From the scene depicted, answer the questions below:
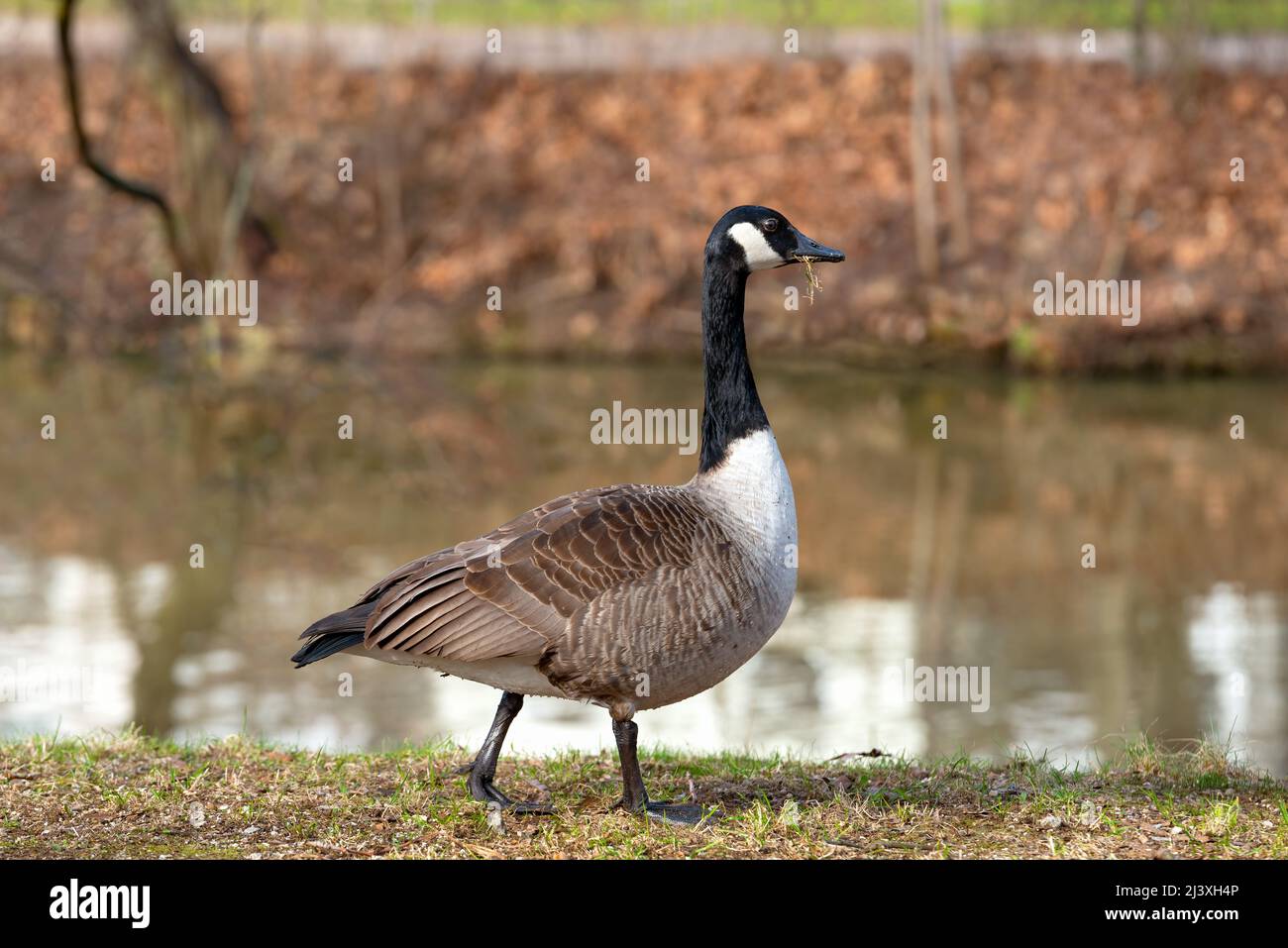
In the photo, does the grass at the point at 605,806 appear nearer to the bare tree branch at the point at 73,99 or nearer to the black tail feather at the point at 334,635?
the black tail feather at the point at 334,635

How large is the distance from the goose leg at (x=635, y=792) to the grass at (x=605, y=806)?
73mm

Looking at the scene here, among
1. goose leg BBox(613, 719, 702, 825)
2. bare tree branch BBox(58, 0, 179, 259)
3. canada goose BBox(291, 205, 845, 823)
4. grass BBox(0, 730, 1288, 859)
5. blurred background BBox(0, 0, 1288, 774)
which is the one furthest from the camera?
blurred background BBox(0, 0, 1288, 774)

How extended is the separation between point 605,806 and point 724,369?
193cm

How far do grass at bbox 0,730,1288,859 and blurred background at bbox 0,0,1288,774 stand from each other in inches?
74.9

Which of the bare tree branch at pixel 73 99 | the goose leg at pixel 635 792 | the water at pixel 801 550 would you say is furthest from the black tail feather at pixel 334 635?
the bare tree branch at pixel 73 99

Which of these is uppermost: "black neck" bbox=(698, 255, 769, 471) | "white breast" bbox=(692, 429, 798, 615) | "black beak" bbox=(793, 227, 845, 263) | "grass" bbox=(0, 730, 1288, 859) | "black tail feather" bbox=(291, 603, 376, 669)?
"black beak" bbox=(793, 227, 845, 263)

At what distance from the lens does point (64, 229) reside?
2592 centimetres

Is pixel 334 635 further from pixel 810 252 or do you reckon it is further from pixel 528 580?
pixel 810 252

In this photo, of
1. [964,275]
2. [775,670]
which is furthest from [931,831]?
[964,275]

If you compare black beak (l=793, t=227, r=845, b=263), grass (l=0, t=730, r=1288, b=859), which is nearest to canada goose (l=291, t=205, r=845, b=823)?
black beak (l=793, t=227, r=845, b=263)

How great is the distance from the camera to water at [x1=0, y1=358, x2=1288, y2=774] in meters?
11.6

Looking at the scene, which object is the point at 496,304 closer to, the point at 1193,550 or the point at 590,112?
the point at 590,112

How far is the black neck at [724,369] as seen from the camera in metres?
6.35

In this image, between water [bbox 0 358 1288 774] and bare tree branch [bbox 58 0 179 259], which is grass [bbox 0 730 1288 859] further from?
bare tree branch [bbox 58 0 179 259]
